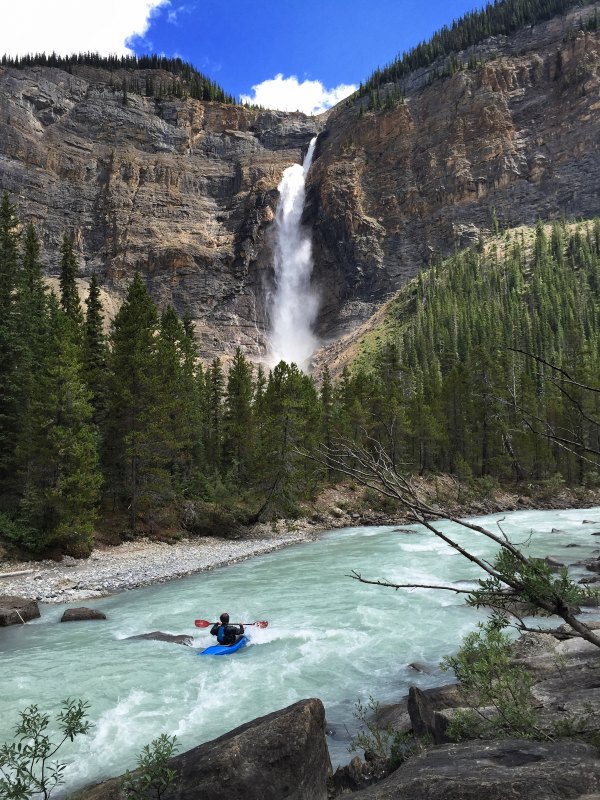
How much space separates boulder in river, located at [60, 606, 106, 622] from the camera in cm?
1379

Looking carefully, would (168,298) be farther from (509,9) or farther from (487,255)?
(509,9)

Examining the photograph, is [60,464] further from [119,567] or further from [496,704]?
[496,704]

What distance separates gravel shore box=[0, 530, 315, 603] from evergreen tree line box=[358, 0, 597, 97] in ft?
569

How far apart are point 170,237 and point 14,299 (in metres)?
105

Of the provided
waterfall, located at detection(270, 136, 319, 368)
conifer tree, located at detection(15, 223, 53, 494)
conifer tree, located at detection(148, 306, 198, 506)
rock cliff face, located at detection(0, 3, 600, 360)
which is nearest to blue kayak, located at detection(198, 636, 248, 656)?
conifer tree, located at detection(15, 223, 53, 494)

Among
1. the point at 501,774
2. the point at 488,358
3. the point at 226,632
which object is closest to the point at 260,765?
the point at 501,774

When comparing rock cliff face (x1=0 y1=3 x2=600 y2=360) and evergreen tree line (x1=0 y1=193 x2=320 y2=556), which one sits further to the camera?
rock cliff face (x1=0 y1=3 x2=600 y2=360)

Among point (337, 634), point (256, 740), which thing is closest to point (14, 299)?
point (337, 634)

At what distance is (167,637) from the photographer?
12.2 metres

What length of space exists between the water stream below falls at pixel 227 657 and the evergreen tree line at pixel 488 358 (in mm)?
7902

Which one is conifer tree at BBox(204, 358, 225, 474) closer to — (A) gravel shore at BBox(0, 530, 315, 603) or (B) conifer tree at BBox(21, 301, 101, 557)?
(A) gravel shore at BBox(0, 530, 315, 603)

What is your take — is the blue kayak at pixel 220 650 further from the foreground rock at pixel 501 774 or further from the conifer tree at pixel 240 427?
the conifer tree at pixel 240 427

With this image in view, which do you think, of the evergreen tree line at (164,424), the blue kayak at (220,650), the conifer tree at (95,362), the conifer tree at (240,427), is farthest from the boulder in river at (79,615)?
the conifer tree at (240,427)

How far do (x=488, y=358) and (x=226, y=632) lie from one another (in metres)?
45.5
